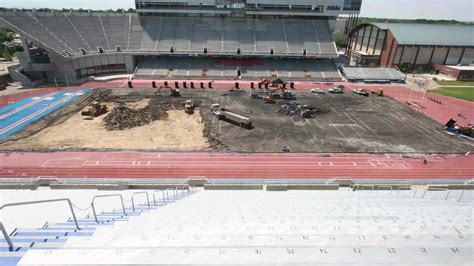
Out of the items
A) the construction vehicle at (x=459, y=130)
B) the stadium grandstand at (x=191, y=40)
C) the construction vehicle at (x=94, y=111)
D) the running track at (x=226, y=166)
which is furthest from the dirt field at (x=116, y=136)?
the construction vehicle at (x=459, y=130)

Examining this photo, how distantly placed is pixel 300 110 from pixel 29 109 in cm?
4265

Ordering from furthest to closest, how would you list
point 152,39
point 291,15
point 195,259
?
point 291,15
point 152,39
point 195,259

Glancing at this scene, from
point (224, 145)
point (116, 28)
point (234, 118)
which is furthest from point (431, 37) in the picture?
point (116, 28)

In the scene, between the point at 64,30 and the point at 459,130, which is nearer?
the point at 459,130

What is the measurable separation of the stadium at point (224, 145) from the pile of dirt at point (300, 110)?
1.12ft

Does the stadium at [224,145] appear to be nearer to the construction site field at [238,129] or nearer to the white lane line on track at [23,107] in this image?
the construction site field at [238,129]

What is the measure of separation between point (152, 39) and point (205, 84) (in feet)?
77.8

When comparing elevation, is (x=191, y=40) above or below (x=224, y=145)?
above

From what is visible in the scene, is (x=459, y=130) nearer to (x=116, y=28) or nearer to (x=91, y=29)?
(x=116, y=28)

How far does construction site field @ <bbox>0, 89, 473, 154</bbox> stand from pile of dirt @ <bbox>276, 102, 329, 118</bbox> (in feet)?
0.57

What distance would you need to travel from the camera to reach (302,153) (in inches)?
1051

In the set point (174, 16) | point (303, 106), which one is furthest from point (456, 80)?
point (174, 16)

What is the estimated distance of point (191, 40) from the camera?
2527 inches

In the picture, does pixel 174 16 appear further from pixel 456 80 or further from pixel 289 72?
pixel 456 80
